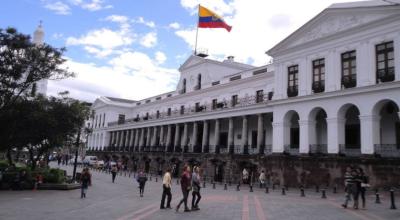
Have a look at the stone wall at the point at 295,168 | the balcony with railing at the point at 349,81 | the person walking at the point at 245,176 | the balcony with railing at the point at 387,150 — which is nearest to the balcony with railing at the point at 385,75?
the balcony with railing at the point at 349,81

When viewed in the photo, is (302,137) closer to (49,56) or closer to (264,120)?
(264,120)

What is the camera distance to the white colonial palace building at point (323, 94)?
81.5ft

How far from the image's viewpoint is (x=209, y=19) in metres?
39.7

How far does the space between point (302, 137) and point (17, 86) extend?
66.1 feet

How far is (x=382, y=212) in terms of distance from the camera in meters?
14.9

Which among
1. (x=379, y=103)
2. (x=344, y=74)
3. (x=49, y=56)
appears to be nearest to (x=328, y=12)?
(x=344, y=74)

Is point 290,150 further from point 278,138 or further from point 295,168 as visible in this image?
point 295,168

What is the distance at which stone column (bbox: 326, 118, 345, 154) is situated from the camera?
26639 mm

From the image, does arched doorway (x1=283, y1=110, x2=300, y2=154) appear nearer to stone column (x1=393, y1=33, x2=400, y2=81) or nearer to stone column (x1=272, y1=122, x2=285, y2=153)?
stone column (x1=272, y1=122, x2=285, y2=153)

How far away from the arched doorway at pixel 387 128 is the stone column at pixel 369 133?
0.57ft

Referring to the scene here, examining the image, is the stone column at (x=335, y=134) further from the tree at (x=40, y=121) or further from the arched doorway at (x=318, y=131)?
the tree at (x=40, y=121)

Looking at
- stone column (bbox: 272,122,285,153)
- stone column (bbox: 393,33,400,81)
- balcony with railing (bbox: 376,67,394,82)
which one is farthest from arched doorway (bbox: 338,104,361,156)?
stone column (bbox: 272,122,285,153)

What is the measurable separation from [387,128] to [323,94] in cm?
482

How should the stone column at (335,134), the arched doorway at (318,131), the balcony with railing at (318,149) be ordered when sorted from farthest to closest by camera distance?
the arched doorway at (318,131)
the balcony with railing at (318,149)
the stone column at (335,134)
